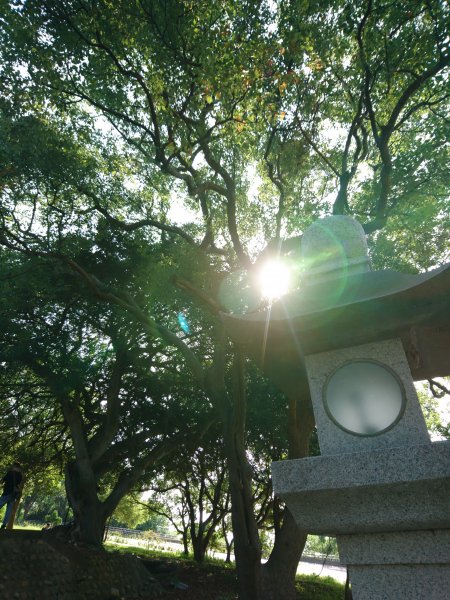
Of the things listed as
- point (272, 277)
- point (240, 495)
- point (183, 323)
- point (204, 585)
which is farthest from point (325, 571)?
point (272, 277)

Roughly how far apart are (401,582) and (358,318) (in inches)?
66.1

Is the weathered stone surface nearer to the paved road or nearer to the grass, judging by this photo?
the grass

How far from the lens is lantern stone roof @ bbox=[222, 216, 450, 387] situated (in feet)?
8.86

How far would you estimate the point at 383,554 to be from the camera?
7.72ft

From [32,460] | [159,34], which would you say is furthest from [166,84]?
[32,460]

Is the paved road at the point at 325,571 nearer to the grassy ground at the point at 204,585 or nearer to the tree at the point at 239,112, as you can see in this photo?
the grassy ground at the point at 204,585

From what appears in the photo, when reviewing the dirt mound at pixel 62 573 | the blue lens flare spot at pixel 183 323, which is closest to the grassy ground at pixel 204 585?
the dirt mound at pixel 62 573

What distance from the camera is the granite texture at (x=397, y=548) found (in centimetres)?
227

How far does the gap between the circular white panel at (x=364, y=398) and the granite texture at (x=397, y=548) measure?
0.63 metres

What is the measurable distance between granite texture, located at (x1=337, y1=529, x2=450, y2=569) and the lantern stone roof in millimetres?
1229

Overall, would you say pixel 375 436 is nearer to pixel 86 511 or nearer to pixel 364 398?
pixel 364 398

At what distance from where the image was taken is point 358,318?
280 cm

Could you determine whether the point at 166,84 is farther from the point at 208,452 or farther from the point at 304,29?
the point at 208,452

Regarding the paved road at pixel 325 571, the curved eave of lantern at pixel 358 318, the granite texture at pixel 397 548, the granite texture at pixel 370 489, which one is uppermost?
the curved eave of lantern at pixel 358 318
